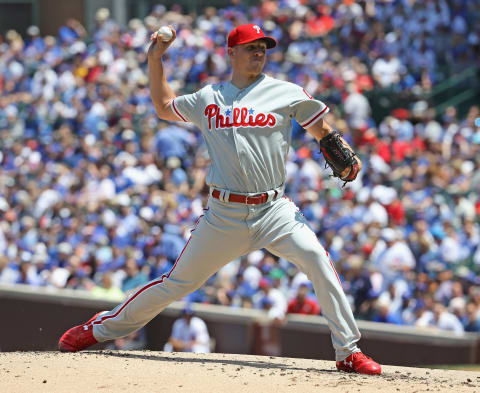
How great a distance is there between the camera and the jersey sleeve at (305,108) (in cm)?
548

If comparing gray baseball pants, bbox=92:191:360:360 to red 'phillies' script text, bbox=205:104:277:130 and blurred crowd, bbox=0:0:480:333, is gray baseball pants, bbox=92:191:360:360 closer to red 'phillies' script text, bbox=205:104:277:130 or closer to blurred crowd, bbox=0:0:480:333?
red 'phillies' script text, bbox=205:104:277:130

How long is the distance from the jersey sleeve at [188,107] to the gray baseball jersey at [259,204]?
54 millimetres

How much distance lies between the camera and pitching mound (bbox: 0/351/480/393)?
5008 millimetres

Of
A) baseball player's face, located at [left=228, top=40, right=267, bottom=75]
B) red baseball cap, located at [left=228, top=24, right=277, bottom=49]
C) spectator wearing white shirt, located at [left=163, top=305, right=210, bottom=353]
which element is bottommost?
spectator wearing white shirt, located at [left=163, top=305, right=210, bottom=353]

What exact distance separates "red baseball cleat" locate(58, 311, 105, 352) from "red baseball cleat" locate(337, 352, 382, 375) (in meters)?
1.47

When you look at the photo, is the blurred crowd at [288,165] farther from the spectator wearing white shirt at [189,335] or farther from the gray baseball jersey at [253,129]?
the gray baseball jersey at [253,129]

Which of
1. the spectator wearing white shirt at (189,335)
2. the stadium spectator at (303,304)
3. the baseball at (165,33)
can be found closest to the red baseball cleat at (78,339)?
the baseball at (165,33)

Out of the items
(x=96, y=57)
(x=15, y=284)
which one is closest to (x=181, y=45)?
(x=96, y=57)

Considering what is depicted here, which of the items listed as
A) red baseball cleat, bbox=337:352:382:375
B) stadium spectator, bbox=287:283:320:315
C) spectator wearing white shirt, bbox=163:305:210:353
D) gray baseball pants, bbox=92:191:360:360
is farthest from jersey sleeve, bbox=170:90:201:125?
stadium spectator, bbox=287:283:320:315

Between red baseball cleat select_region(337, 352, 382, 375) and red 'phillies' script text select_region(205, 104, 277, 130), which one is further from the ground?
red 'phillies' script text select_region(205, 104, 277, 130)

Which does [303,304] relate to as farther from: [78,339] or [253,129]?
[253,129]

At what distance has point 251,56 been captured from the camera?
5.54 metres

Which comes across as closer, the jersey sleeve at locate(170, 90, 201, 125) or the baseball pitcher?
the baseball pitcher

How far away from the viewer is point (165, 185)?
13.6 metres
